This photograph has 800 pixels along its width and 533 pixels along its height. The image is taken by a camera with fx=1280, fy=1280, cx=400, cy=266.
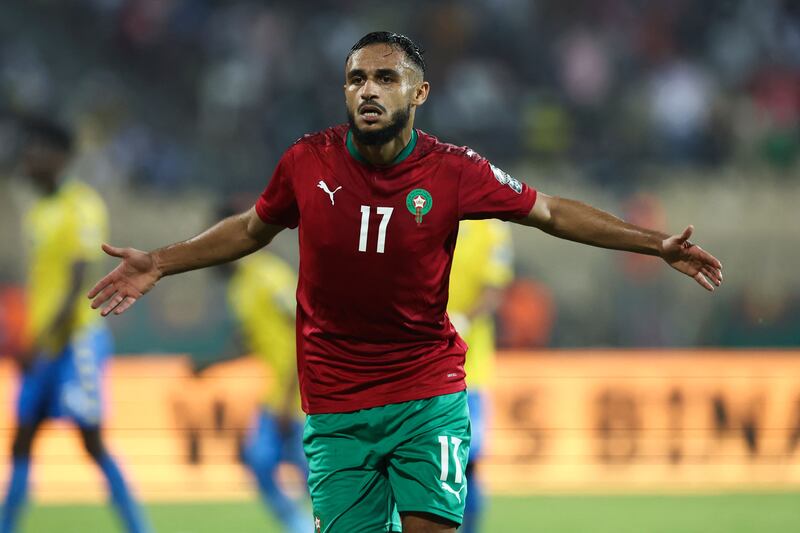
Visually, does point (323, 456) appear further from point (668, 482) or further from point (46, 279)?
point (668, 482)

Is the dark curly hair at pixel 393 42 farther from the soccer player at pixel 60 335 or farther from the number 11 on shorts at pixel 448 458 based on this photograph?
the soccer player at pixel 60 335

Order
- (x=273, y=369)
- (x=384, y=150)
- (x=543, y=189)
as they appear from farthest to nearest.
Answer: (x=543, y=189) → (x=273, y=369) → (x=384, y=150)

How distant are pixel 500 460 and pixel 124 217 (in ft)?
14.5

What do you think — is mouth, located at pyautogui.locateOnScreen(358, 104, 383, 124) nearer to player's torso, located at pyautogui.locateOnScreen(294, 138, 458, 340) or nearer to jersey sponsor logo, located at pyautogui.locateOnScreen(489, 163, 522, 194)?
player's torso, located at pyautogui.locateOnScreen(294, 138, 458, 340)

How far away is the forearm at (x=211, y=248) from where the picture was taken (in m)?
4.37

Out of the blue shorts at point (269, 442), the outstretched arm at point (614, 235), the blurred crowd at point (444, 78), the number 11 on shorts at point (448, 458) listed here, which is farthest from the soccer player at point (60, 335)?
the blurred crowd at point (444, 78)

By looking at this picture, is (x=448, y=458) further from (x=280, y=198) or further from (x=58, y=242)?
(x=58, y=242)

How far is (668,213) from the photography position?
12.2 meters

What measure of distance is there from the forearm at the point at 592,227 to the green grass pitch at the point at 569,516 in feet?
13.0

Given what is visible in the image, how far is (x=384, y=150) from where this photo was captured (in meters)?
4.19

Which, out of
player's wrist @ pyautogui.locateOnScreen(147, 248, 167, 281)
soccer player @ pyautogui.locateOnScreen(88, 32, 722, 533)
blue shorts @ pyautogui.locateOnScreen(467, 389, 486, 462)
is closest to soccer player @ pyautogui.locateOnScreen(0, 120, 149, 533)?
blue shorts @ pyautogui.locateOnScreen(467, 389, 486, 462)

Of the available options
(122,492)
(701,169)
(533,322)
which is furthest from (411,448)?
(701,169)

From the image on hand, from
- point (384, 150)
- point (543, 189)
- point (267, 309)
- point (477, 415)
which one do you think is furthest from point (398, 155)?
point (543, 189)

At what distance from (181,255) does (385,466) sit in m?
1.00
